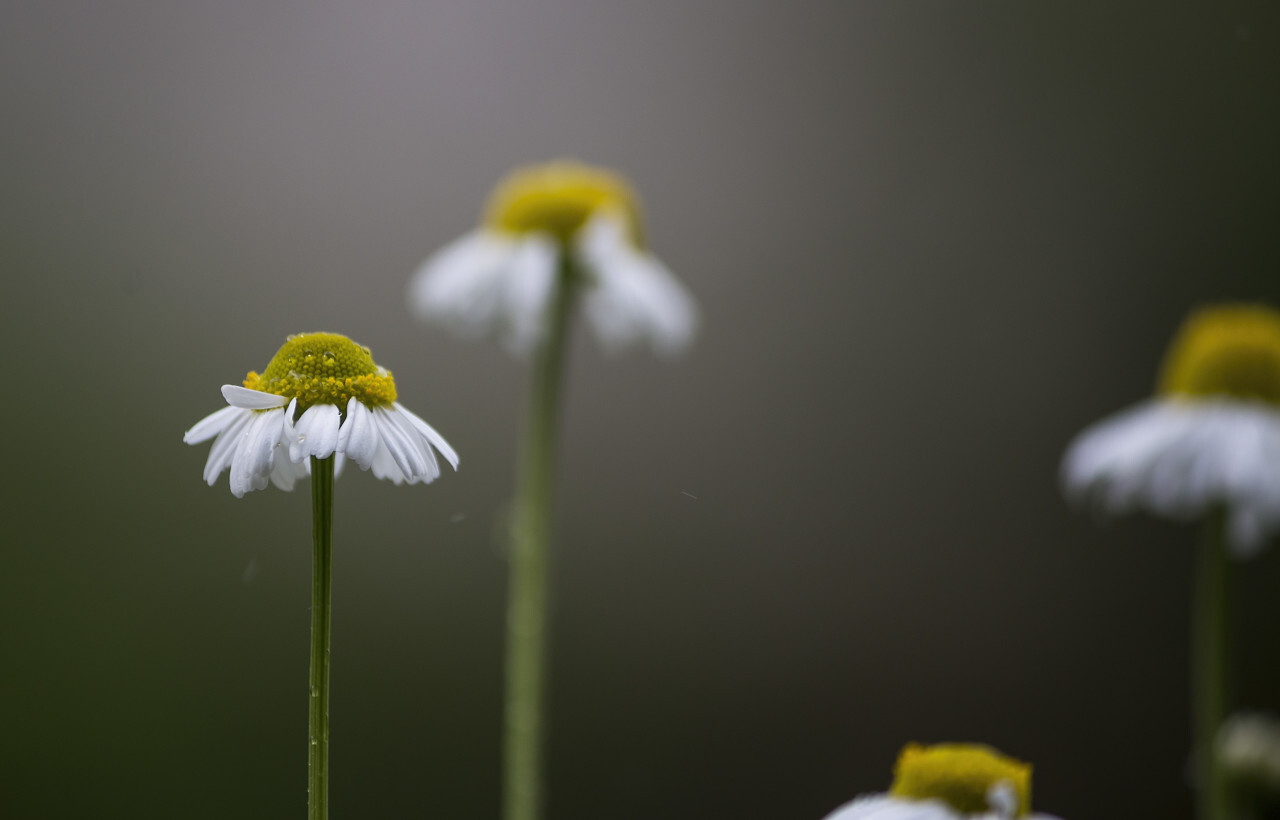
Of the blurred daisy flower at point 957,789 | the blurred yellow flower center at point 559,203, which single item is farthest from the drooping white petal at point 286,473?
the blurred yellow flower center at point 559,203

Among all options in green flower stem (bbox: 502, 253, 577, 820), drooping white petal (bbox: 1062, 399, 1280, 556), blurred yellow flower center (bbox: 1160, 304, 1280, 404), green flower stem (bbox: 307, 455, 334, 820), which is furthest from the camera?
blurred yellow flower center (bbox: 1160, 304, 1280, 404)

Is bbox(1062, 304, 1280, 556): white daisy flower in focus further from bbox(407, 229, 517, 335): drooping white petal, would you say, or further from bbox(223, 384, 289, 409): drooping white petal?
bbox(223, 384, 289, 409): drooping white petal

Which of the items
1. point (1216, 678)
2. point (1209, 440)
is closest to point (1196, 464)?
point (1209, 440)

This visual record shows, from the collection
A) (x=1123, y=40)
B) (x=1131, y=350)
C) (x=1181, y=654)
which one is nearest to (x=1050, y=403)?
(x=1131, y=350)

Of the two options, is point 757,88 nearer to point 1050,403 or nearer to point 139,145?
point 1050,403

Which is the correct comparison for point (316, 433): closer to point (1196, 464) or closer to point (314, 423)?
point (314, 423)

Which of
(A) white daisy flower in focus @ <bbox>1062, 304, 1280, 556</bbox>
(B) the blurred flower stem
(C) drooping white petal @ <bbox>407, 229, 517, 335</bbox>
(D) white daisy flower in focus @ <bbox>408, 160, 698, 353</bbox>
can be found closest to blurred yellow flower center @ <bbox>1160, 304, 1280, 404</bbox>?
(A) white daisy flower in focus @ <bbox>1062, 304, 1280, 556</bbox>

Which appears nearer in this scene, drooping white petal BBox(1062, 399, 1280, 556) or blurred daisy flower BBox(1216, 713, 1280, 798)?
blurred daisy flower BBox(1216, 713, 1280, 798)
